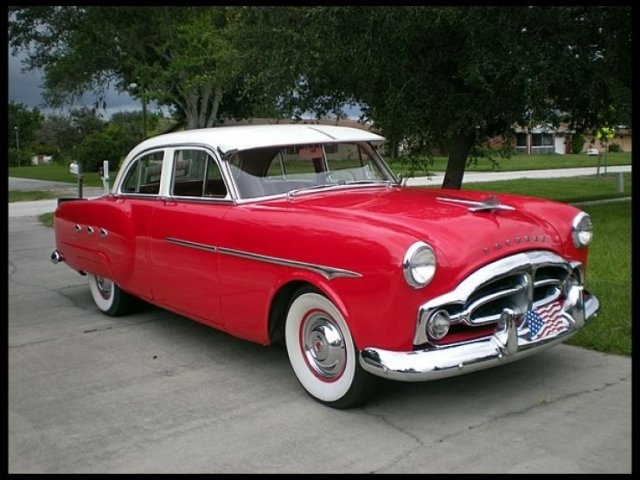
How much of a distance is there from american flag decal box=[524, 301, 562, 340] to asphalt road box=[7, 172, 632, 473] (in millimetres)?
404

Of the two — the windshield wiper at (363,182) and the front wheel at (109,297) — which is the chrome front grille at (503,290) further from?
the front wheel at (109,297)

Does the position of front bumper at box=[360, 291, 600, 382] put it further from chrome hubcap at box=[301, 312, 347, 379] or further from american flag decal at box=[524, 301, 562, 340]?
chrome hubcap at box=[301, 312, 347, 379]

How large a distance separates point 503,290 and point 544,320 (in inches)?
14.0

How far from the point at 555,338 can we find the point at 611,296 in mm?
2359

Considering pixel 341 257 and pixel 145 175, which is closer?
pixel 341 257

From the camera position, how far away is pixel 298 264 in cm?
410

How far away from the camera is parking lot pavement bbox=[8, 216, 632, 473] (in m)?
3.41

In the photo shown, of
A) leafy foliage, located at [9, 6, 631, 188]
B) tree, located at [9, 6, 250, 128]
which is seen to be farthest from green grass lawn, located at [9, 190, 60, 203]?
leafy foliage, located at [9, 6, 631, 188]

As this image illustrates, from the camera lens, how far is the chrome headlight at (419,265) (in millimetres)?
3588

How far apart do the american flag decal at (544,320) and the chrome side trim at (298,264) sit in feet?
3.42

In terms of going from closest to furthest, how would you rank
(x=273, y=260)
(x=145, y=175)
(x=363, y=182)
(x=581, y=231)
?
(x=273, y=260) < (x=581, y=231) < (x=363, y=182) < (x=145, y=175)

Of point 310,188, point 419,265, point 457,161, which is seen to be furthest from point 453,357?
point 457,161

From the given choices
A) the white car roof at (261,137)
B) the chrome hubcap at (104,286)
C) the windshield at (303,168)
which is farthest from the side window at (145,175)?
the windshield at (303,168)

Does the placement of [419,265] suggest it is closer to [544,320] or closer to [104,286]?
[544,320]
